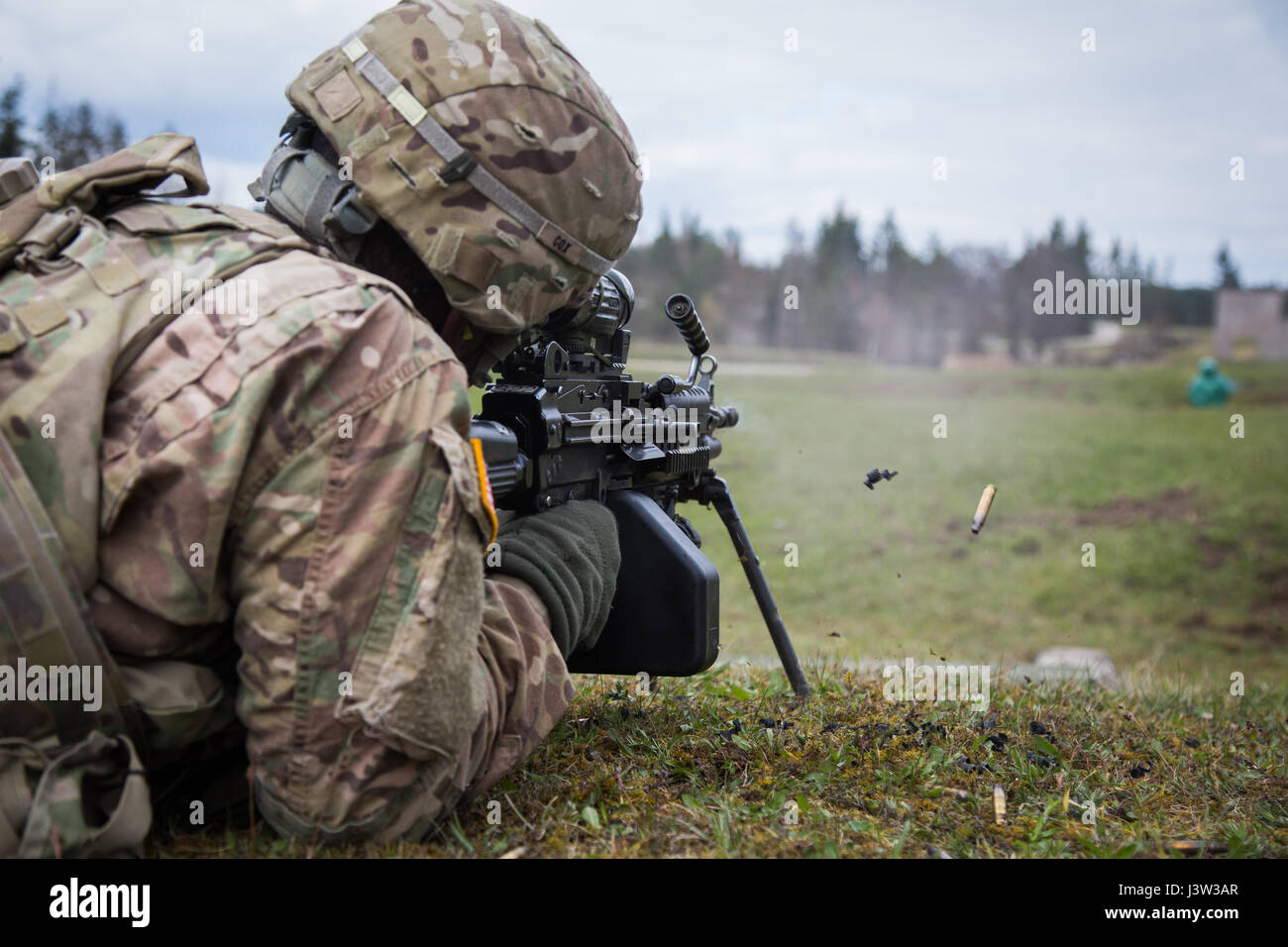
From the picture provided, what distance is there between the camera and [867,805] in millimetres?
2861

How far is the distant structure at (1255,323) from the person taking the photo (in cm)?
3091

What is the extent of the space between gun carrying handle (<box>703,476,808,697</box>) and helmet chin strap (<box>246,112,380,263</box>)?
213 cm

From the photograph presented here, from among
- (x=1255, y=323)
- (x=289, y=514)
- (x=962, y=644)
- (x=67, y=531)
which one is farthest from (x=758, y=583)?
(x=1255, y=323)

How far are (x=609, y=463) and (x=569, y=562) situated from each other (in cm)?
72

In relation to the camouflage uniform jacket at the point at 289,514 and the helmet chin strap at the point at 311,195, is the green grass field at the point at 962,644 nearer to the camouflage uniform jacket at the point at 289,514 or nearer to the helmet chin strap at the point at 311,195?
the camouflage uniform jacket at the point at 289,514

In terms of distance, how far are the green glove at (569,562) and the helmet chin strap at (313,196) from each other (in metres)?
0.87

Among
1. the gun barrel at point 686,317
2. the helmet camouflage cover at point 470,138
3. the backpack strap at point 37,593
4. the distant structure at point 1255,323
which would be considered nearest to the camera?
the backpack strap at point 37,593

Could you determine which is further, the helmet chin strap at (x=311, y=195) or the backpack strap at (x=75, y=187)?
the helmet chin strap at (x=311, y=195)

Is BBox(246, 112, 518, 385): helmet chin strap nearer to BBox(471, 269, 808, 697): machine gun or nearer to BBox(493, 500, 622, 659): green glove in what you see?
BBox(471, 269, 808, 697): machine gun

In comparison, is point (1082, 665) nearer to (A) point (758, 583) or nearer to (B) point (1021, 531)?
(A) point (758, 583)

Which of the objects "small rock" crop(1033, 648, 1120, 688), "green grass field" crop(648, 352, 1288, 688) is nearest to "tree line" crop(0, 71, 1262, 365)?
"green grass field" crop(648, 352, 1288, 688)

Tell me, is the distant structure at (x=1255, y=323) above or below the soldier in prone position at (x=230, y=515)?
above

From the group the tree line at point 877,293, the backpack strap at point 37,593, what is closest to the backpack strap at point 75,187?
the backpack strap at point 37,593

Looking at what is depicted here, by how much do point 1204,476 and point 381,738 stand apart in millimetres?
16508
